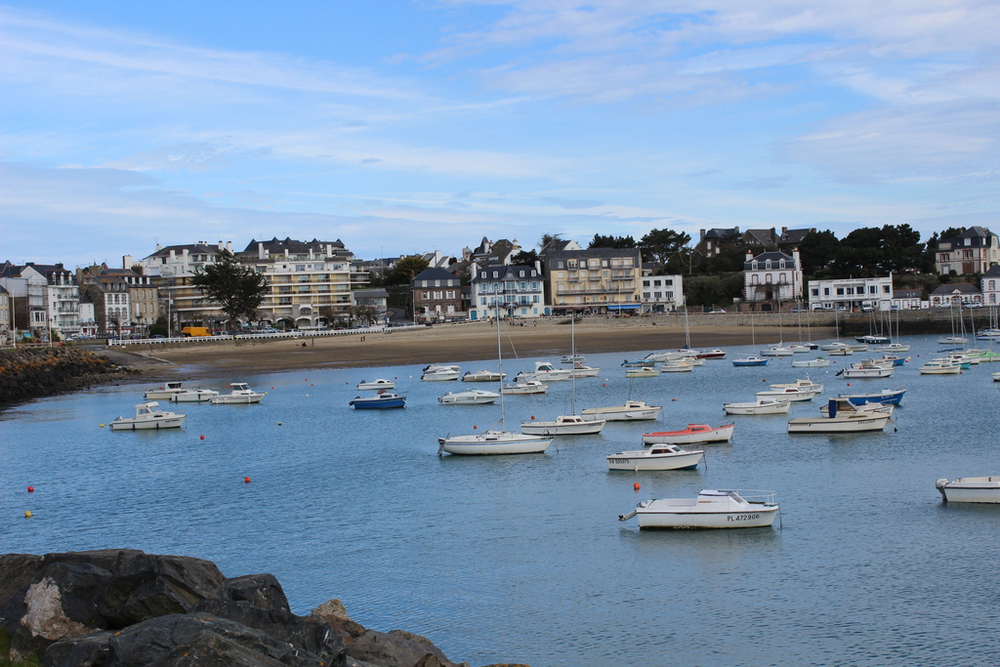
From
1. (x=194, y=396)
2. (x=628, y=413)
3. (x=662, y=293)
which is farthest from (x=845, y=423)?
(x=662, y=293)

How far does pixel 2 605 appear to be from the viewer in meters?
13.8

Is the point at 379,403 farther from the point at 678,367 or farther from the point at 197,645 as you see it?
the point at 197,645

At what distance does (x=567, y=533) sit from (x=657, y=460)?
343 inches

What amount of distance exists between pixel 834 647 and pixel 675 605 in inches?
140

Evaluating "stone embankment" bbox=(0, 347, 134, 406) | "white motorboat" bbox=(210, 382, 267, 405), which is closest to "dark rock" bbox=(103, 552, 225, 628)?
"white motorboat" bbox=(210, 382, 267, 405)

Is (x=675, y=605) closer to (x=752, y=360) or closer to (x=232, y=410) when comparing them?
(x=232, y=410)

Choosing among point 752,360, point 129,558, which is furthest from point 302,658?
point 752,360

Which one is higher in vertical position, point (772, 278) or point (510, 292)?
point (772, 278)

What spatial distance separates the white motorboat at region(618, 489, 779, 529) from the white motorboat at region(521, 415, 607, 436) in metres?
15.9

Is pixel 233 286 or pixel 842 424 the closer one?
pixel 842 424

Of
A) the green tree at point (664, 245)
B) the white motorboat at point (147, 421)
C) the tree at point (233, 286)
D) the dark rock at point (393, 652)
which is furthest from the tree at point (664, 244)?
the dark rock at point (393, 652)

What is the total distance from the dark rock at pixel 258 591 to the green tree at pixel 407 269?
466 feet

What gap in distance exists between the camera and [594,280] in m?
135

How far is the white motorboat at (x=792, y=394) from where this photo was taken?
164 ft
